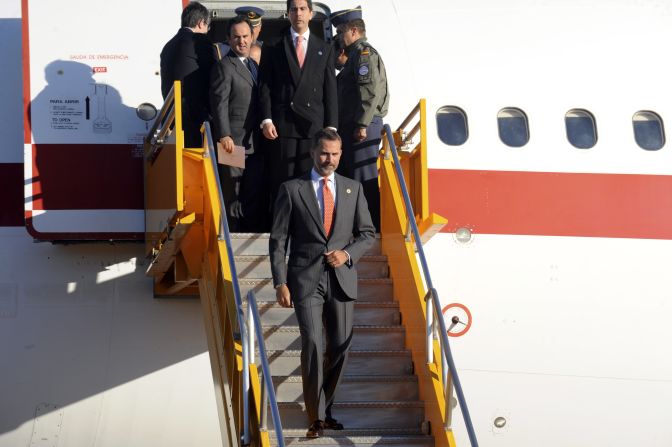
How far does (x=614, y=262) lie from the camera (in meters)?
9.72

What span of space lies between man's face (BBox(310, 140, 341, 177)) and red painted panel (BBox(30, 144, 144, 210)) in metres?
2.99

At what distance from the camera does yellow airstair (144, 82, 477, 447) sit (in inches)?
271

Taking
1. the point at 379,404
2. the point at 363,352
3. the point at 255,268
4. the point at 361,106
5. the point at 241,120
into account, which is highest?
the point at 361,106

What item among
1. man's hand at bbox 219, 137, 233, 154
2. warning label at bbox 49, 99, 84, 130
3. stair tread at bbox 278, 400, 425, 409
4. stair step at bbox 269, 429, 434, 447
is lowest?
stair step at bbox 269, 429, 434, 447

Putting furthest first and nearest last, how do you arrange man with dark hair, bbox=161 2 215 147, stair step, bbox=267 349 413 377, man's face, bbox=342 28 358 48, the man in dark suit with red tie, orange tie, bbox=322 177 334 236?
1. man with dark hair, bbox=161 2 215 147
2. man's face, bbox=342 28 358 48
3. the man in dark suit with red tie
4. stair step, bbox=267 349 413 377
5. orange tie, bbox=322 177 334 236

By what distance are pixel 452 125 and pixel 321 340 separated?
371cm

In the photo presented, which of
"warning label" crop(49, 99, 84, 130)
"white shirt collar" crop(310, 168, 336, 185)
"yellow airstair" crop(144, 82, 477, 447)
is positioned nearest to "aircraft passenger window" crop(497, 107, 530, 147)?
"yellow airstair" crop(144, 82, 477, 447)

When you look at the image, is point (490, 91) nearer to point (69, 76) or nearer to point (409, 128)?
point (409, 128)

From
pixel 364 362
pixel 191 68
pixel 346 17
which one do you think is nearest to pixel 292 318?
pixel 364 362

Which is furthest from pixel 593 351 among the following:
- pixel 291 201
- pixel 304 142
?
pixel 291 201

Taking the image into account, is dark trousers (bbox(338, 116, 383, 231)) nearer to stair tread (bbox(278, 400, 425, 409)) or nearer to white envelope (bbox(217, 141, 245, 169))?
white envelope (bbox(217, 141, 245, 169))

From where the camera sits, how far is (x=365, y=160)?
8461 millimetres

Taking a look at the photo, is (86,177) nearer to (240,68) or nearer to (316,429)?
(240,68)

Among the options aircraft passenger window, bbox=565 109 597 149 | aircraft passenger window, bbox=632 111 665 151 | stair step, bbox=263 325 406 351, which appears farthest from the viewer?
aircraft passenger window, bbox=632 111 665 151
